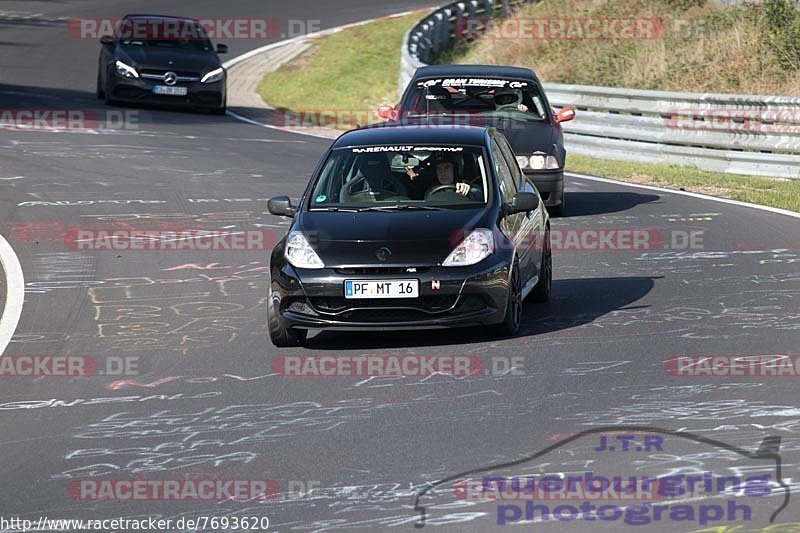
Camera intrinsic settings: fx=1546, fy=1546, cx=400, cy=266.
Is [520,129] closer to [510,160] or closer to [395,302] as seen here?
[510,160]

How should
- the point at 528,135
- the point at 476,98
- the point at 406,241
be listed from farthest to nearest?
the point at 476,98 < the point at 528,135 < the point at 406,241

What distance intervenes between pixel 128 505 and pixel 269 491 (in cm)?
62

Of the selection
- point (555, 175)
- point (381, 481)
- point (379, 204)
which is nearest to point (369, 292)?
point (379, 204)

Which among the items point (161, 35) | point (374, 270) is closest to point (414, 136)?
point (374, 270)

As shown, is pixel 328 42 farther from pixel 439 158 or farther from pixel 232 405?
pixel 232 405

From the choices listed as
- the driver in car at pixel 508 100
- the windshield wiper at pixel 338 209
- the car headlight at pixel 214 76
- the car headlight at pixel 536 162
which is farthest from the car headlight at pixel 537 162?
the car headlight at pixel 214 76

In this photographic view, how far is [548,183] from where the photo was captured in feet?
54.1

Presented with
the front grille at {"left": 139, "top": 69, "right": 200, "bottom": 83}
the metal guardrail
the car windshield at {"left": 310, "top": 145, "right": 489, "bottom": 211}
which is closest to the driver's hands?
the car windshield at {"left": 310, "top": 145, "right": 489, "bottom": 211}

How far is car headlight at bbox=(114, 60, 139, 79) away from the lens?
27250mm

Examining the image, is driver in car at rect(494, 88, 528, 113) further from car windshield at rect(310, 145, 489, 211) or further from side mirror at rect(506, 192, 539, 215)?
side mirror at rect(506, 192, 539, 215)

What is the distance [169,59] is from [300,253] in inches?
713

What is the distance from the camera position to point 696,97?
22062mm

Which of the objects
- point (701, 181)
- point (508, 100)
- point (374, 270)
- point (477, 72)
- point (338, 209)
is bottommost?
point (701, 181)

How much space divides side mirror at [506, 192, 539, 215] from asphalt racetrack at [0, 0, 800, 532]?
85cm
